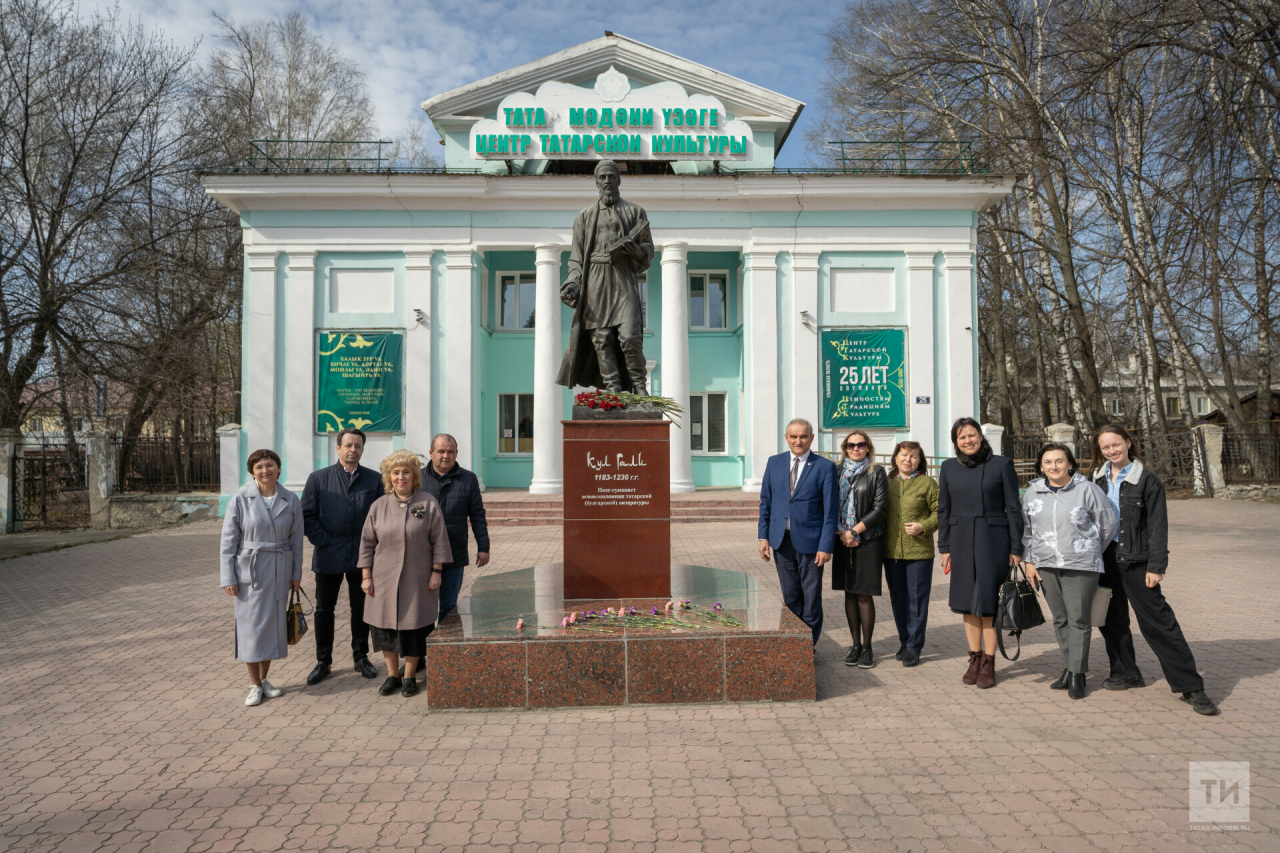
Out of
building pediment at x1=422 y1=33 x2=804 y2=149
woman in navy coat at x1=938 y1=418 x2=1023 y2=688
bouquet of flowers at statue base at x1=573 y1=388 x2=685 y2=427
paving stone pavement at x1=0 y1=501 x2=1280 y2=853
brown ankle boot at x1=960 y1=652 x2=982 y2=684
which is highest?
building pediment at x1=422 y1=33 x2=804 y2=149

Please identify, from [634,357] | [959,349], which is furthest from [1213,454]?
[634,357]

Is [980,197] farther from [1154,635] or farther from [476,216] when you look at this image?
[1154,635]

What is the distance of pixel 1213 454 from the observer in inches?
747

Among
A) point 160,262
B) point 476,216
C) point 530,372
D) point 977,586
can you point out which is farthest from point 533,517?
point 160,262

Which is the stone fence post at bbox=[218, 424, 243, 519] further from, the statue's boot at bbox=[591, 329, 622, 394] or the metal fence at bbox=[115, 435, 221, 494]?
the statue's boot at bbox=[591, 329, 622, 394]

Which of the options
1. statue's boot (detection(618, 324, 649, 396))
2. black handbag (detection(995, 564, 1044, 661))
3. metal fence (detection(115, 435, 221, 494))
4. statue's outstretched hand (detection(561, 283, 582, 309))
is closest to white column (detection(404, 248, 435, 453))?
metal fence (detection(115, 435, 221, 494))

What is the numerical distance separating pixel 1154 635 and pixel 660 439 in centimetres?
337

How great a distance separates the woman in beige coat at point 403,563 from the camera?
486 cm

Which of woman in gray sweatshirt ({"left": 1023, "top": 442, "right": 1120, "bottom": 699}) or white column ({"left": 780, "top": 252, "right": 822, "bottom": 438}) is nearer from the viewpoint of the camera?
woman in gray sweatshirt ({"left": 1023, "top": 442, "right": 1120, "bottom": 699})

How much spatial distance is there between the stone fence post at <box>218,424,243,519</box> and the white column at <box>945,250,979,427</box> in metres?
15.9

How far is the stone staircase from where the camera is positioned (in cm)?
1498

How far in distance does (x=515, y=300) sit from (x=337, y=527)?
15385mm

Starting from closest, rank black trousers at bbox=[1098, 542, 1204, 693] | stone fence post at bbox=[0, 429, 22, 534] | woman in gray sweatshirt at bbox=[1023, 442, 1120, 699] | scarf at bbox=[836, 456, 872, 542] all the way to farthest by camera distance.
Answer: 1. black trousers at bbox=[1098, 542, 1204, 693]
2. woman in gray sweatshirt at bbox=[1023, 442, 1120, 699]
3. scarf at bbox=[836, 456, 872, 542]
4. stone fence post at bbox=[0, 429, 22, 534]

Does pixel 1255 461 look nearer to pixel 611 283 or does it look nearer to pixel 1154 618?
pixel 1154 618
